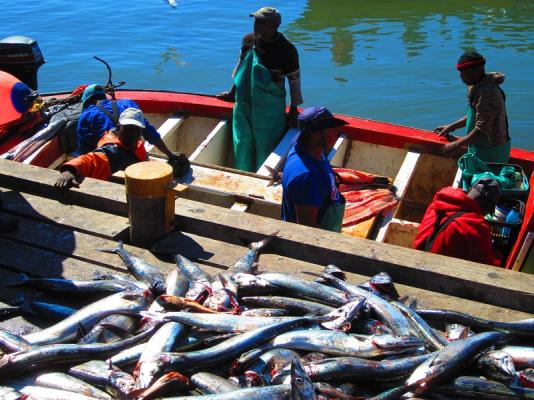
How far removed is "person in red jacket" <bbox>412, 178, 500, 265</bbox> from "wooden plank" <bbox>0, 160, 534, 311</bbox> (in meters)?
0.44

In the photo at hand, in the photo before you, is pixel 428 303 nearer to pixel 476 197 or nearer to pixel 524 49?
pixel 476 197

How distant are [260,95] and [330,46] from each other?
12.1 m

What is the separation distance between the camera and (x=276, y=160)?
7281 mm

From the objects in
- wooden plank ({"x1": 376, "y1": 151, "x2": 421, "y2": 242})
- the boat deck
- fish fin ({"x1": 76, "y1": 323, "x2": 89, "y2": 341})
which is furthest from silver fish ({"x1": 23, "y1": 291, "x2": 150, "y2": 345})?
wooden plank ({"x1": 376, "y1": 151, "x2": 421, "y2": 242})

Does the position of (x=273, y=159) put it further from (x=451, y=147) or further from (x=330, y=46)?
(x=330, y=46)

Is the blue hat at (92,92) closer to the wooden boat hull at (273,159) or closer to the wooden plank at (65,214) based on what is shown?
the wooden boat hull at (273,159)

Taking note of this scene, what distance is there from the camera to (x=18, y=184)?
5367 millimetres

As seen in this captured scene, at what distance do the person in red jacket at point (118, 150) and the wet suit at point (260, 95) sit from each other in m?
1.67

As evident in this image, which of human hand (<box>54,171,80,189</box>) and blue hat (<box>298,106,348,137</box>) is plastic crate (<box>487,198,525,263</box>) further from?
human hand (<box>54,171,80,189</box>)

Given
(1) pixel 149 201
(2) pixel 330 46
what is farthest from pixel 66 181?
(2) pixel 330 46

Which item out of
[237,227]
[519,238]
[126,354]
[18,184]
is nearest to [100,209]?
[18,184]

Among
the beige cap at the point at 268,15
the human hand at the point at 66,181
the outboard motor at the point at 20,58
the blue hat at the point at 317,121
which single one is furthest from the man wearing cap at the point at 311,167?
the outboard motor at the point at 20,58

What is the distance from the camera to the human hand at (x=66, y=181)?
509 cm

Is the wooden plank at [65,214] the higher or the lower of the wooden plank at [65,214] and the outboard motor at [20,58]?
the lower
